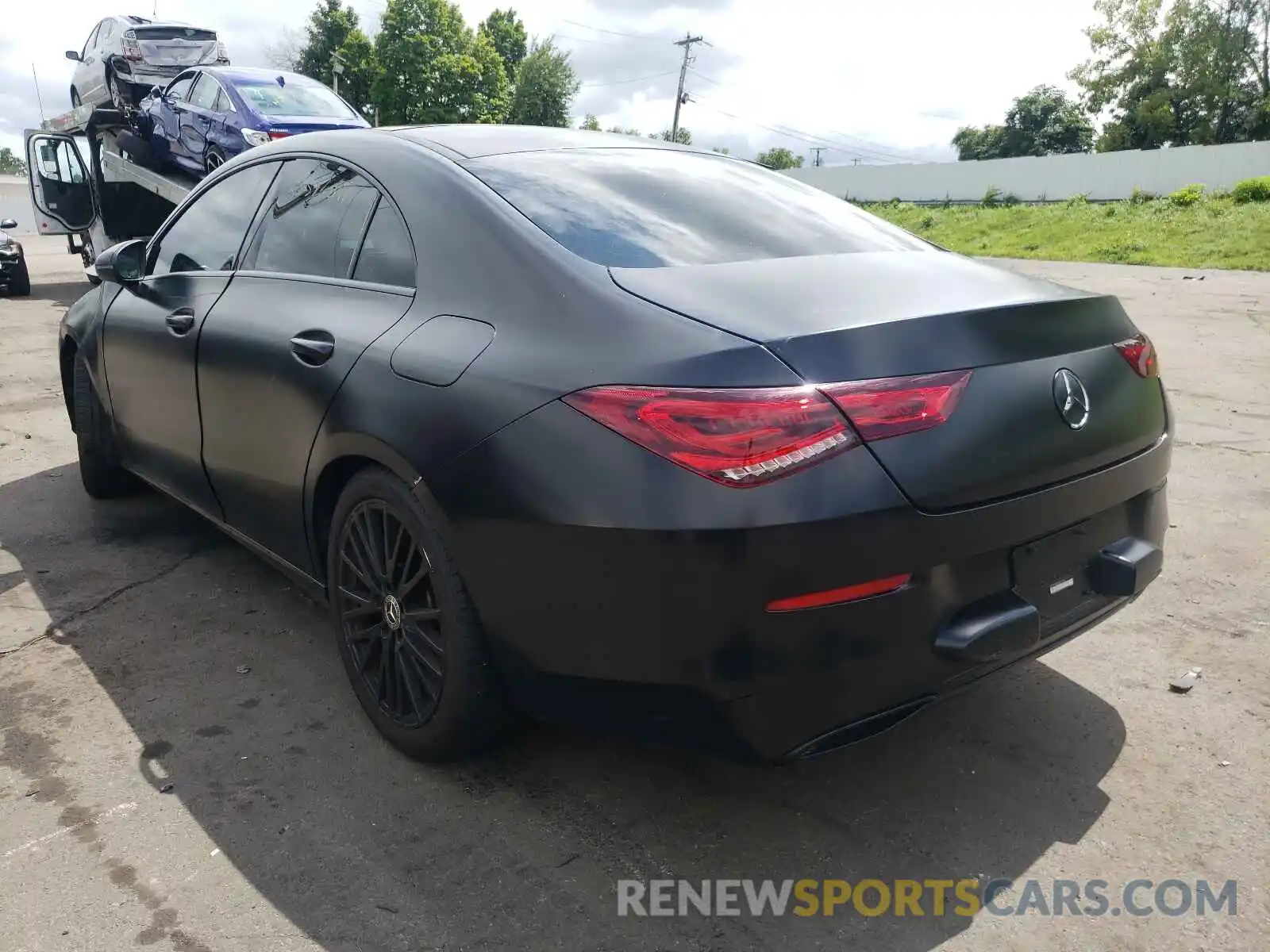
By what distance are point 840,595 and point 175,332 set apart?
274cm

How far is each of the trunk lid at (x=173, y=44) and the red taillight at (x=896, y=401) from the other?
15.8 metres

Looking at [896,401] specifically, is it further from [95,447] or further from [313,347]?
[95,447]

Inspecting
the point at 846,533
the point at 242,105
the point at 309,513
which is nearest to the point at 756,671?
the point at 846,533

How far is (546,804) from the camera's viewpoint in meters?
2.54

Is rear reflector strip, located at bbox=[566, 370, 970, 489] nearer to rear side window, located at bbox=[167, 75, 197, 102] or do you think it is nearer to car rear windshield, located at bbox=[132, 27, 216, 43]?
rear side window, located at bbox=[167, 75, 197, 102]

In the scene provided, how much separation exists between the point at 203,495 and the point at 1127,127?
65.1 meters

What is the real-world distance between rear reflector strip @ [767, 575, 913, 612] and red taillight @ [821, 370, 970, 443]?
0.92 feet

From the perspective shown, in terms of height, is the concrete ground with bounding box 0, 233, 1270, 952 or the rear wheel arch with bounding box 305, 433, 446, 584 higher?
the rear wheel arch with bounding box 305, 433, 446, 584

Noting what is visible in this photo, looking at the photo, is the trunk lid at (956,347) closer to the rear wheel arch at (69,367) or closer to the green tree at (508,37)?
the rear wheel arch at (69,367)

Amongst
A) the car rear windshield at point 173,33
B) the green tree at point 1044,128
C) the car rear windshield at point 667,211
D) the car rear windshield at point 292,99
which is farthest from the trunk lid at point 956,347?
the green tree at point 1044,128

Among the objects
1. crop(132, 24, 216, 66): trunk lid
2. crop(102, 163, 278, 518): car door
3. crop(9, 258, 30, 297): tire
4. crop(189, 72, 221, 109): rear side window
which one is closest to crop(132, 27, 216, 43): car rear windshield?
crop(132, 24, 216, 66): trunk lid

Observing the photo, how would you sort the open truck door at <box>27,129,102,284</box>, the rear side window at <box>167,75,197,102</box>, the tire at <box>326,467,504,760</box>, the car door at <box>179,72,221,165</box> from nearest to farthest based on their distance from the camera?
the tire at <box>326,467,504,760</box>, the car door at <box>179,72,221,165</box>, the rear side window at <box>167,75,197,102</box>, the open truck door at <box>27,129,102,284</box>

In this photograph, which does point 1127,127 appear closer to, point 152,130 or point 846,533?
point 152,130

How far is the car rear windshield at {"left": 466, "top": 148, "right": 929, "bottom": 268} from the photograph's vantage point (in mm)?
2486
